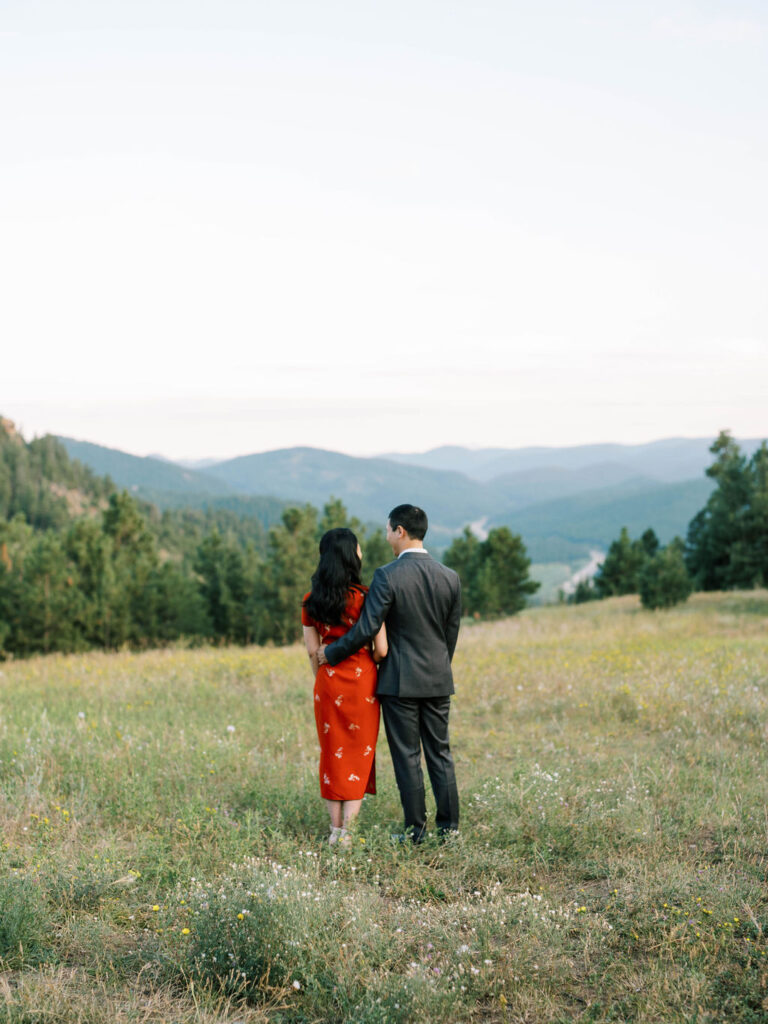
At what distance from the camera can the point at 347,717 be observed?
17.6 feet

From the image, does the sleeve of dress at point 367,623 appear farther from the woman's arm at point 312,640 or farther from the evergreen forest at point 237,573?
the evergreen forest at point 237,573

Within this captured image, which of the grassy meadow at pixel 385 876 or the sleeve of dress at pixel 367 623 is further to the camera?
the sleeve of dress at pixel 367 623

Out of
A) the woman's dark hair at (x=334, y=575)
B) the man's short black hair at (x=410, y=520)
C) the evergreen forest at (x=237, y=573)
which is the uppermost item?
the man's short black hair at (x=410, y=520)

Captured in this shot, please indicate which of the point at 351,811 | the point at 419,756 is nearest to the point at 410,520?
the point at 419,756

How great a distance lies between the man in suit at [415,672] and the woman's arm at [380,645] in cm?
5

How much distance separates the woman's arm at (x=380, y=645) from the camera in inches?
210

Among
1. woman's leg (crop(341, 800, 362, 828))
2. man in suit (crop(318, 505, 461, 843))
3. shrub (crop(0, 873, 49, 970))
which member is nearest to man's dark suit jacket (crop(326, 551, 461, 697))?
man in suit (crop(318, 505, 461, 843))

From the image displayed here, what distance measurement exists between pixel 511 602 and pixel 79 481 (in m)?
135

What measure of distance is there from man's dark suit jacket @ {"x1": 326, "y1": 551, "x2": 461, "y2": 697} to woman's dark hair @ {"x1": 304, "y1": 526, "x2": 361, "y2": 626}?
0.19 m

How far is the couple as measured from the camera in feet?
17.4

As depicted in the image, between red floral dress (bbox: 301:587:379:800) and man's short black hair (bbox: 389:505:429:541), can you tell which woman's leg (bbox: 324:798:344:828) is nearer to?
red floral dress (bbox: 301:587:379:800)

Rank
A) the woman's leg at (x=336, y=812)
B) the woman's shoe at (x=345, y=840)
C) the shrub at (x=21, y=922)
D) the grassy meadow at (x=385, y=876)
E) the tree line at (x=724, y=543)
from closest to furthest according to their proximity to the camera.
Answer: the grassy meadow at (x=385, y=876) < the shrub at (x=21, y=922) < the woman's shoe at (x=345, y=840) < the woman's leg at (x=336, y=812) < the tree line at (x=724, y=543)

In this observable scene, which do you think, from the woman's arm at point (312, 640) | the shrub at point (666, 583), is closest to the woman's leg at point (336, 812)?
the woman's arm at point (312, 640)

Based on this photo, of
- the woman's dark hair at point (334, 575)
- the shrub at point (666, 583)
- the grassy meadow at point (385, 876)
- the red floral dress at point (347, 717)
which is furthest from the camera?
the shrub at point (666, 583)
